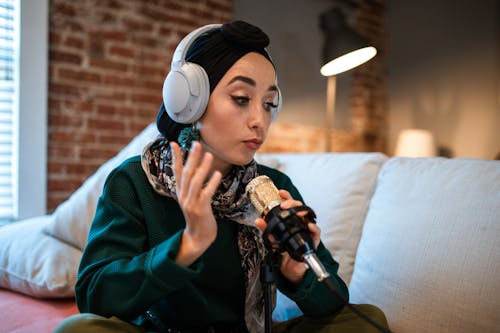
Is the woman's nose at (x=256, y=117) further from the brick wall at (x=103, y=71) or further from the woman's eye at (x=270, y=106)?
the brick wall at (x=103, y=71)

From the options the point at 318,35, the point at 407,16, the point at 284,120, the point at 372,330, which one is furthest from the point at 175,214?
the point at 407,16

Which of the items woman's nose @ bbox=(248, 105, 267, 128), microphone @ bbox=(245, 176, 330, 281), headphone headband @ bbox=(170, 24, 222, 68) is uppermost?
headphone headband @ bbox=(170, 24, 222, 68)

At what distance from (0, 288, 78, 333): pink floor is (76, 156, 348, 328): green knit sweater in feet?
1.39

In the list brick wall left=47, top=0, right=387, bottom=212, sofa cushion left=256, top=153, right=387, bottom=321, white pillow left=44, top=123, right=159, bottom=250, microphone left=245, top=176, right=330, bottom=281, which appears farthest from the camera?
brick wall left=47, top=0, right=387, bottom=212

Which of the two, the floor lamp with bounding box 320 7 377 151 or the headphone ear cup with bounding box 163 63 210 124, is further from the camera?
the floor lamp with bounding box 320 7 377 151

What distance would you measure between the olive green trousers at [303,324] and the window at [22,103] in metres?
1.55

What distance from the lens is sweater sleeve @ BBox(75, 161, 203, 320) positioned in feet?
2.36

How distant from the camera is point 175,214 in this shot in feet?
3.15

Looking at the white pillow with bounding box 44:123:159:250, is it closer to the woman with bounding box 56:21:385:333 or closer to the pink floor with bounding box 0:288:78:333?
the pink floor with bounding box 0:288:78:333

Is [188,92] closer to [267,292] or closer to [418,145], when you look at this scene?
[267,292]

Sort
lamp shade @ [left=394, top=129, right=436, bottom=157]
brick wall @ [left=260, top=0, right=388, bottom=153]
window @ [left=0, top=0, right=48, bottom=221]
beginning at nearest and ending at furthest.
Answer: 1. window @ [left=0, top=0, right=48, bottom=221]
2. lamp shade @ [left=394, top=129, right=436, bottom=157]
3. brick wall @ [left=260, top=0, right=388, bottom=153]

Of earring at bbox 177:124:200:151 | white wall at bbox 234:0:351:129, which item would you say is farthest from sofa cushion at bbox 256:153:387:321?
white wall at bbox 234:0:351:129

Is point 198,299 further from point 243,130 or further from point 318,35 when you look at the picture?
point 318,35

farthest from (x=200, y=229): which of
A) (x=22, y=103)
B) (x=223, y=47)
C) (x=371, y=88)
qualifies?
(x=371, y=88)
